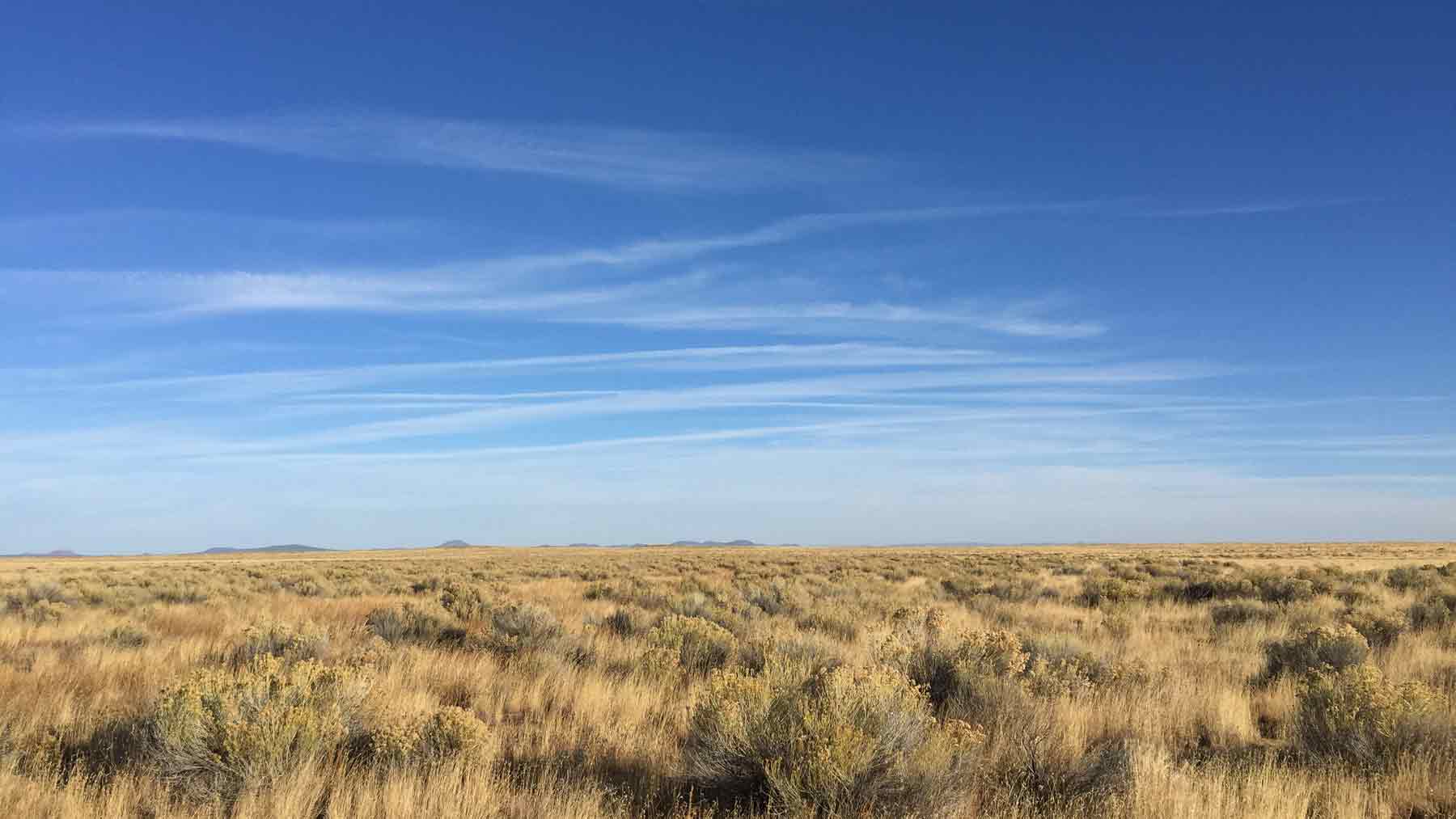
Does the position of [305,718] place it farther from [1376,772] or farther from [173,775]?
[1376,772]

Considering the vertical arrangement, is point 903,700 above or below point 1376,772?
above

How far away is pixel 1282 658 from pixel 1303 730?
4328 mm

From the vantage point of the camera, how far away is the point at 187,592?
74.2ft

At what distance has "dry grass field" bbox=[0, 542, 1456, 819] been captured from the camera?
506 centimetres

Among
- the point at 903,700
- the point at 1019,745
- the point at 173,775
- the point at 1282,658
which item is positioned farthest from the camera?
the point at 1282,658

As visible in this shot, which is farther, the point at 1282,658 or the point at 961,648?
the point at 1282,658

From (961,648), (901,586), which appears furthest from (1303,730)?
(901,586)

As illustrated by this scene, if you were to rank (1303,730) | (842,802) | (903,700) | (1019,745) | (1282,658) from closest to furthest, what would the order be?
(842,802), (903,700), (1019,745), (1303,730), (1282,658)

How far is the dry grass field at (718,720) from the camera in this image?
16.6 feet

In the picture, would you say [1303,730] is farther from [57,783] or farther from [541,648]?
[57,783]

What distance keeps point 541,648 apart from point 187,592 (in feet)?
56.0

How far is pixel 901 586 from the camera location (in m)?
26.3

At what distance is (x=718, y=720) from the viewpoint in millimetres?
5633

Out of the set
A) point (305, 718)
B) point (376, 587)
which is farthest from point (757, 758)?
point (376, 587)
